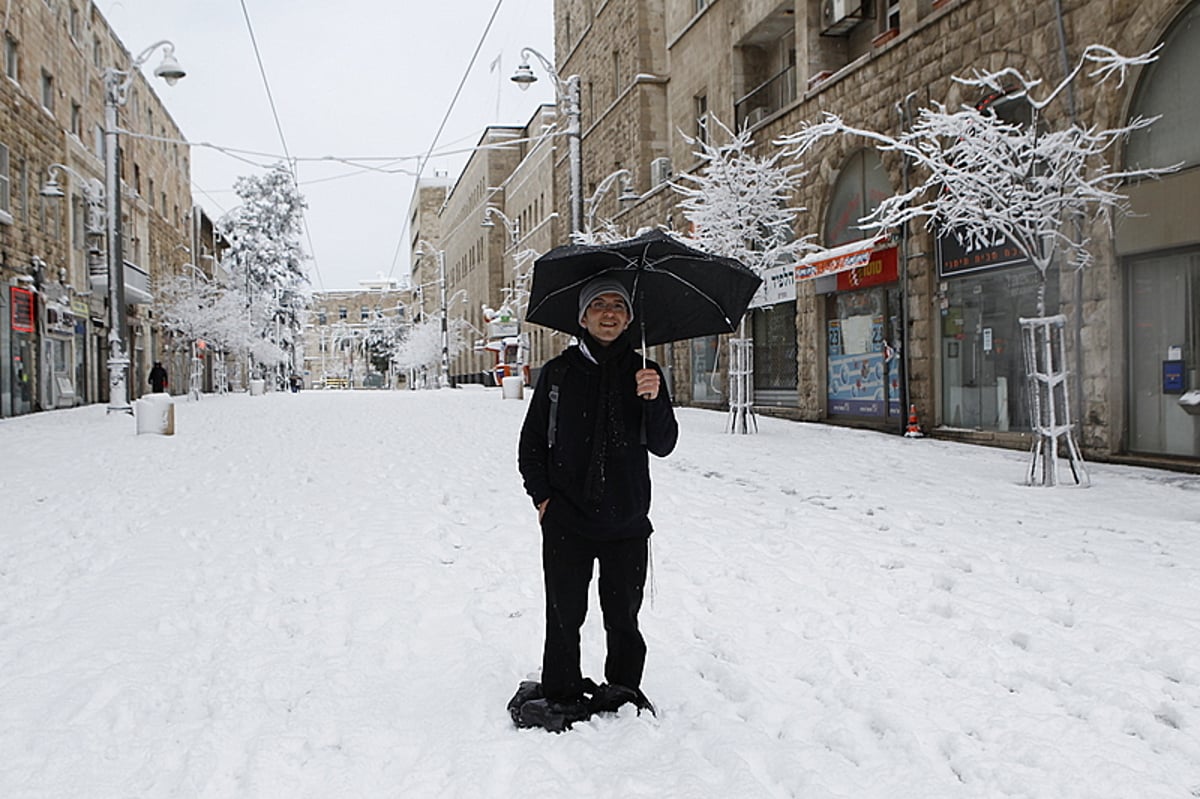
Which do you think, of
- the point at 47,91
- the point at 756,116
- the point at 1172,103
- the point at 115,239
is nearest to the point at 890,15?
the point at 756,116

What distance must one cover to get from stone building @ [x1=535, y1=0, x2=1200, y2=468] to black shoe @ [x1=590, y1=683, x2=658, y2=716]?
8.87 meters

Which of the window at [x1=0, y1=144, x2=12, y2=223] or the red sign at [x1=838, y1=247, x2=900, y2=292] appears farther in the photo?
the window at [x1=0, y1=144, x2=12, y2=223]

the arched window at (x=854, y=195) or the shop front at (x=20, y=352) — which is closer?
the arched window at (x=854, y=195)

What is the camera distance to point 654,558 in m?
6.57

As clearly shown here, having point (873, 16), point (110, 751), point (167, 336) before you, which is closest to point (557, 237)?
point (167, 336)

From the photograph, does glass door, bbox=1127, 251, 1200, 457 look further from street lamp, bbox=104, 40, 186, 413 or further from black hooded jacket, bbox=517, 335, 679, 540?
street lamp, bbox=104, 40, 186, 413

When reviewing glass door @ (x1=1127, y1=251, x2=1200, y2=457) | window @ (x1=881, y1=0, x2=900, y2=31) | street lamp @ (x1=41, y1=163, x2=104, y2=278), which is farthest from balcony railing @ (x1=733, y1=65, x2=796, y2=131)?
street lamp @ (x1=41, y1=163, x2=104, y2=278)

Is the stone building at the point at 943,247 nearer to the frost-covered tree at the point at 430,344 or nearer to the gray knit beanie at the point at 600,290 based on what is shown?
the gray knit beanie at the point at 600,290

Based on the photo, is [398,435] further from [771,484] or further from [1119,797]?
[1119,797]

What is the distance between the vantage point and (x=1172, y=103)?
1064cm

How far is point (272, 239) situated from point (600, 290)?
70483mm

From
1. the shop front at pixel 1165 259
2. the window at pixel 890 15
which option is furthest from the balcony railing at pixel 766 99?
the shop front at pixel 1165 259

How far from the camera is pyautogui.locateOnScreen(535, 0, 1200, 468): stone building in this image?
1076 cm

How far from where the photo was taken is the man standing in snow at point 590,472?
11.8 ft
